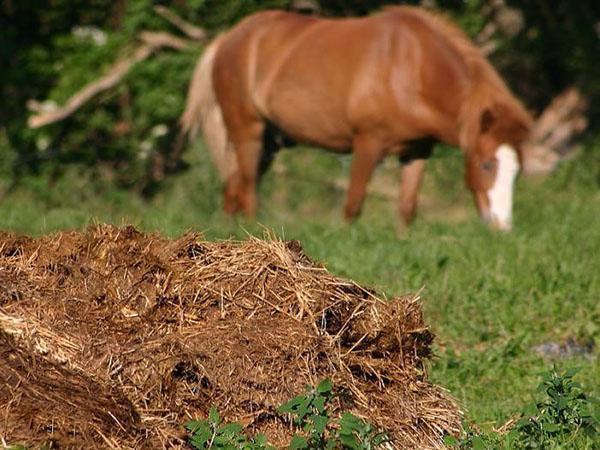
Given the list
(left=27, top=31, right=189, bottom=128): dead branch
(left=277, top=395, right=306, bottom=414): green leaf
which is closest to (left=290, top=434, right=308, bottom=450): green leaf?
(left=277, top=395, right=306, bottom=414): green leaf

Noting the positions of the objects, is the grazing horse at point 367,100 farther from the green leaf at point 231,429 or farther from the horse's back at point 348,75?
the green leaf at point 231,429

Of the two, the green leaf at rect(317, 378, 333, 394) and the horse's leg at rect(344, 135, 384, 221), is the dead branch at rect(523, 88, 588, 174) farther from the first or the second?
the green leaf at rect(317, 378, 333, 394)

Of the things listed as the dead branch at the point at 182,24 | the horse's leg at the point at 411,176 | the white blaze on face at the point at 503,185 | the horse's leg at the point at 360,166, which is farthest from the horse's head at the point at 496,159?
the dead branch at the point at 182,24

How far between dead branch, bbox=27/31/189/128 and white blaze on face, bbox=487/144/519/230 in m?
5.11

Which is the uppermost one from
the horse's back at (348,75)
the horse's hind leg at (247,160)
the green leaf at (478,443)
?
the green leaf at (478,443)

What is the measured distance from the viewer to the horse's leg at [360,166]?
482 inches

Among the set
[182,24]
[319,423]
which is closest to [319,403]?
[319,423]

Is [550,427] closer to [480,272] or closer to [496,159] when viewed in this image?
[480,272]

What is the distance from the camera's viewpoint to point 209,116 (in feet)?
45.5

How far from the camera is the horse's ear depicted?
465 inches

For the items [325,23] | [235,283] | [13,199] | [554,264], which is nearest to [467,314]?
[554,264]

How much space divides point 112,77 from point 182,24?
3.61 feet

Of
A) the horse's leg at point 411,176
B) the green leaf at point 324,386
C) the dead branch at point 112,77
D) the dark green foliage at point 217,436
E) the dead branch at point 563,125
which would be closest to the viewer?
the dark green foliage at point 217,436

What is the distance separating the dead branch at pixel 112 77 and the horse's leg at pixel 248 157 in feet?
7.63
